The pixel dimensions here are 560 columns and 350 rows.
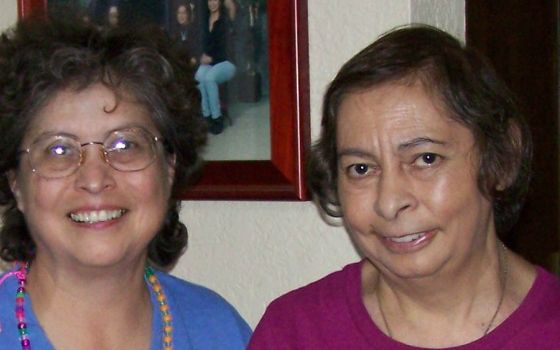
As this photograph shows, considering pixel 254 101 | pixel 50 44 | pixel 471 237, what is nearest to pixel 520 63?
pixel 254 101

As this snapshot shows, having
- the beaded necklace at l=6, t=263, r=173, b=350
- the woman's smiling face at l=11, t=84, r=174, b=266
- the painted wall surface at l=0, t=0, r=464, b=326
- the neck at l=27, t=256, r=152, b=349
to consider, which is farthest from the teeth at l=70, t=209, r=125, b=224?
the painted wall surface at l=0, t=0, r=464, b=326

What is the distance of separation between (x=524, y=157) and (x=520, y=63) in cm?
66

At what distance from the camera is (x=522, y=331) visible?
62.4 inches

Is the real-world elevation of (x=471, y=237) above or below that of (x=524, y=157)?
below

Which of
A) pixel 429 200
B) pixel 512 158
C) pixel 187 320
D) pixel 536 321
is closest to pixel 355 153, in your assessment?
pixel 429 200

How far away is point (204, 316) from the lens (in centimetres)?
201

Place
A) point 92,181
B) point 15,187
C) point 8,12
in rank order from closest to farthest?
point 92,181 < point 15,187 < point 8,12

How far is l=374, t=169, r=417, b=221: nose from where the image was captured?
4.98ft

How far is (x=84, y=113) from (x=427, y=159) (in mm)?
671

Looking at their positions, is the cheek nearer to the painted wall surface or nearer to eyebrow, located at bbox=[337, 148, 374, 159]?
eyebrow, located at bbox=[337, 148, 374, 159]

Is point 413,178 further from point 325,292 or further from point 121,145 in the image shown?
point 121,145

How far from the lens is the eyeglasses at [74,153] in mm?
1759

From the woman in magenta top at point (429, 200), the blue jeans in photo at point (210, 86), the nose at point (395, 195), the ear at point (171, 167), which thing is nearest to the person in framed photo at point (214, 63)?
the blue jeans in photo at point (210, 86)

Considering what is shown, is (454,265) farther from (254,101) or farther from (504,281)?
(254,101)
